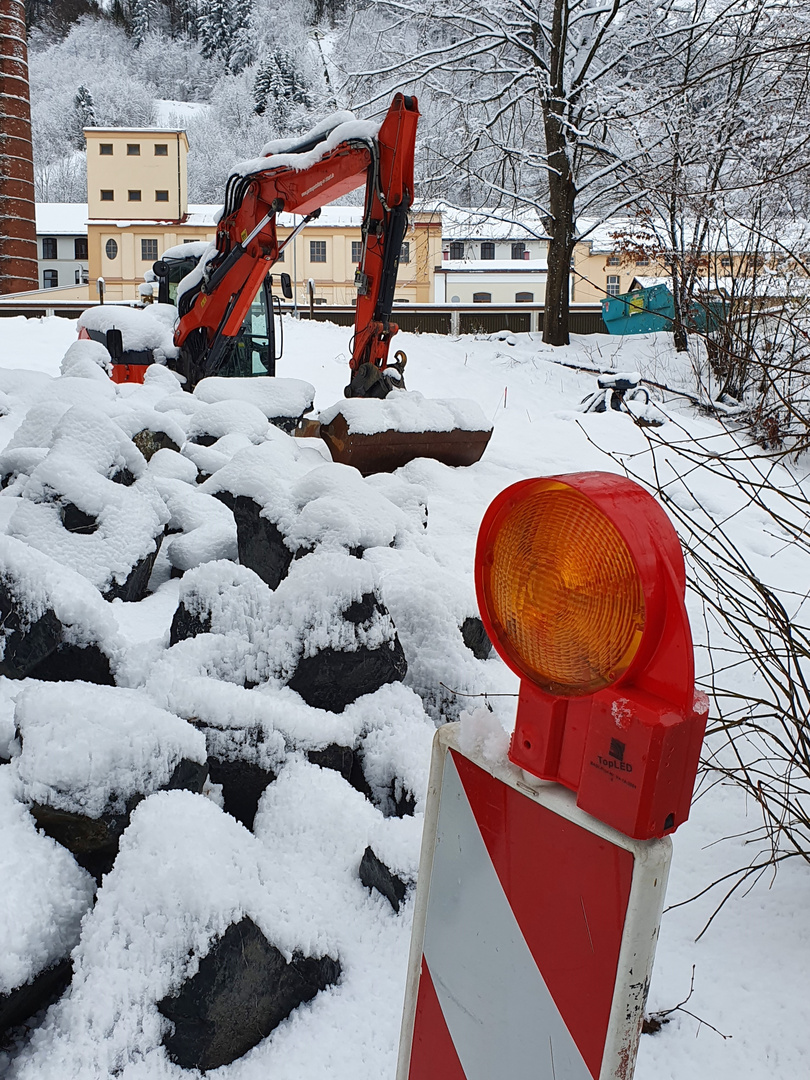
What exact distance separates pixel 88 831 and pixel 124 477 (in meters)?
2.70

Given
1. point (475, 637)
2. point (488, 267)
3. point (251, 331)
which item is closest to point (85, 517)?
point (475, 637)

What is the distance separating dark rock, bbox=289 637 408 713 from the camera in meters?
2.57

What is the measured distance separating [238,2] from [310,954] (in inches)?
3971

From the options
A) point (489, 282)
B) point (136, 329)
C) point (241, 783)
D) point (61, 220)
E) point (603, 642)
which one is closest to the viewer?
point (603, 642)

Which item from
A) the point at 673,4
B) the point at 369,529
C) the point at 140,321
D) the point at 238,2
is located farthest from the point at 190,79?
the point at 369,529

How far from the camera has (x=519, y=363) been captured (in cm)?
1342

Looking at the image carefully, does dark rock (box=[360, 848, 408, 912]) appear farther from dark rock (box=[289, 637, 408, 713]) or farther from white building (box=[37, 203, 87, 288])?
white building (box=[37, 203, 87, 288])

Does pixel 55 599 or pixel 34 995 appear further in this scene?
pixel 55 599

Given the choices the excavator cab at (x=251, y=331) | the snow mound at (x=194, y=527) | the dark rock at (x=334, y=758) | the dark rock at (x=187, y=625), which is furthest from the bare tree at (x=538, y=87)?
the dark rock at (x=334, y=758)

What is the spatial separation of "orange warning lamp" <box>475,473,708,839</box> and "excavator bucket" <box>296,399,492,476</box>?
5.12 m

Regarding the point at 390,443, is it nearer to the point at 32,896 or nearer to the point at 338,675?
the point at 338,675

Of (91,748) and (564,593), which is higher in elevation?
(564,593)

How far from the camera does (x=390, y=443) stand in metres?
6.09

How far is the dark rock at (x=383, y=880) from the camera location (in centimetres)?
204
